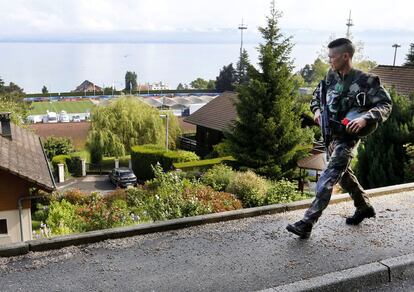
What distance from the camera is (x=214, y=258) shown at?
4680 mm

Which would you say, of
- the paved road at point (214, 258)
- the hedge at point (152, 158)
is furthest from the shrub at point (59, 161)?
the paved road at point (214, 258)

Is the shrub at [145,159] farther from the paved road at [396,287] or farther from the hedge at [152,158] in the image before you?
the paved road at [396,287]

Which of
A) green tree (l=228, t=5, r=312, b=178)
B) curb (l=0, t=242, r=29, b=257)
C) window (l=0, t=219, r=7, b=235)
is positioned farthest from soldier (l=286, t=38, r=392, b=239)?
green tree (l=228, t=5, r=312, b=178)

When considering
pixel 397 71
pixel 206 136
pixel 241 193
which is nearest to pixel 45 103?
pixel 206 136

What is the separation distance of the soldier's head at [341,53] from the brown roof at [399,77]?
940 inches

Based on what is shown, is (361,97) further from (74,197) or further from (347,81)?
(74,197)

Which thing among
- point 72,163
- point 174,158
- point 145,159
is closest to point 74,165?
point 72,163

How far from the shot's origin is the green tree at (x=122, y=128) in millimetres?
36281

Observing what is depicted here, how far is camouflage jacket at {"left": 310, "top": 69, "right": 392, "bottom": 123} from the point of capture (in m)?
4.63

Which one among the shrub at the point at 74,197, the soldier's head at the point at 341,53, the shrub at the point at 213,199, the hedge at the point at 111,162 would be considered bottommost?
the hedge at the point at 111,162

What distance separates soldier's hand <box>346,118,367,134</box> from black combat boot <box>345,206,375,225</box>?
1466 millimetres

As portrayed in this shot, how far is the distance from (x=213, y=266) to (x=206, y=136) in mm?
30243

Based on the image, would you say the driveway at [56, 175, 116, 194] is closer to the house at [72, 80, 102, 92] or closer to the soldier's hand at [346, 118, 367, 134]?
the soldier's hand at [346, 118, 367, 134]

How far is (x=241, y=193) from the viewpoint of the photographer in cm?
969
